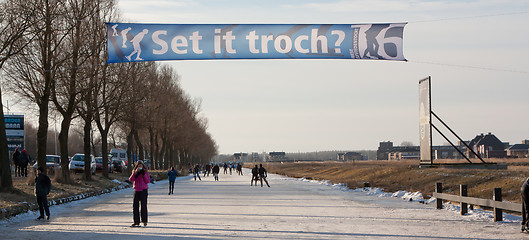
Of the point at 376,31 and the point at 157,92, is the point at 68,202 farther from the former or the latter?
the point at 157,92

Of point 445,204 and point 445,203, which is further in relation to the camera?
point 445,203

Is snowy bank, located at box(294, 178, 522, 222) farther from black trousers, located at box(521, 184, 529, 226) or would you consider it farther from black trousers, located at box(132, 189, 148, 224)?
black trousers, located at box(132, 189, 148, 224)

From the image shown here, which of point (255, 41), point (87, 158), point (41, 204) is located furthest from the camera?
point (87, 158)

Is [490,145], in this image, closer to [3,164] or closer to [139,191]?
[3,164]

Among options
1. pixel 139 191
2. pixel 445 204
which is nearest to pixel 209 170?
pixel 445 204

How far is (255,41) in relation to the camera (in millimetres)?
20156

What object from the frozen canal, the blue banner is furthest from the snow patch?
the blue banner

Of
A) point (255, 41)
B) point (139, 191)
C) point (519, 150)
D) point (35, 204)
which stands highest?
point (255, 41)

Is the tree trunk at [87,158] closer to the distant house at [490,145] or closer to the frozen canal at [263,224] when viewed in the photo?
the frozen canal at [263,224]

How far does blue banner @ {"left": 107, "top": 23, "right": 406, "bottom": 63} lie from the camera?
66.3 ft

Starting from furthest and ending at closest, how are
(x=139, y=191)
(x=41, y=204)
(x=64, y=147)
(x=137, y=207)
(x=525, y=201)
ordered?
(x=64, y=147), (x=41, y=204), (x=139, y=191), (x=137, y=207), (x=525, y=201)

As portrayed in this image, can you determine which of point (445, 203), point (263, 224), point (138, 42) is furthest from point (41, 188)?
point (445, 203)

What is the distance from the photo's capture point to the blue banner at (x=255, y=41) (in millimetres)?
20203

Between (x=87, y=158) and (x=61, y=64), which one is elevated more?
(x=61, y=64)
